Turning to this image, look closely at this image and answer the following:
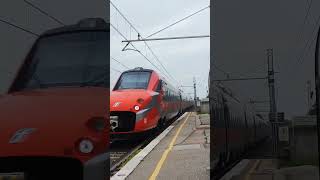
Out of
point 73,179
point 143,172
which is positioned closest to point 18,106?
point 73,179

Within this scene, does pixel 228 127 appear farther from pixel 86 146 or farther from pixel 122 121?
pixel 86 146

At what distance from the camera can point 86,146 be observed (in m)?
1.84

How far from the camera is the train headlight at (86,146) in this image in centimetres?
182

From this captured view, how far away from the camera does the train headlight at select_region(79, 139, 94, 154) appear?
5.97ft

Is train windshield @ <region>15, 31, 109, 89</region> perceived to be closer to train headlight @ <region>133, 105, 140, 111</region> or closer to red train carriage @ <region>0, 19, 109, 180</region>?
red train carriage @ <region>0, 19, 109, 180</region>

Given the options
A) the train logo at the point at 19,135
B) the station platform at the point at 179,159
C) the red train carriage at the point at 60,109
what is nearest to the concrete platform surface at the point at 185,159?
the station platform at the point at 179,159

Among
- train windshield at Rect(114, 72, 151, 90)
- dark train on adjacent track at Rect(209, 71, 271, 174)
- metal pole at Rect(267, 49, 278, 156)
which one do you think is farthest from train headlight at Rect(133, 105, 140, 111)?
metal pole at Rect(267, 49, 278, 156)

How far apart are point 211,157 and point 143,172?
46 centimetres

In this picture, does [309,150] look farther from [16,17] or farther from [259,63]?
[16,17]

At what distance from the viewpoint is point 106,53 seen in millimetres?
1927

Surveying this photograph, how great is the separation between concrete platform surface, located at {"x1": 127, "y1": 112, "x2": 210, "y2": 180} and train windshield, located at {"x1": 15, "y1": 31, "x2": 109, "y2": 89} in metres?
0.66

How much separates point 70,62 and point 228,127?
102cm

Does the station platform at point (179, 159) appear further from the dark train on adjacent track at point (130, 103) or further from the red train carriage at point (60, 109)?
the red train carriage at point (60, 109)

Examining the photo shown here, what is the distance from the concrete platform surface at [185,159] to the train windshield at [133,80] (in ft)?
1.27
